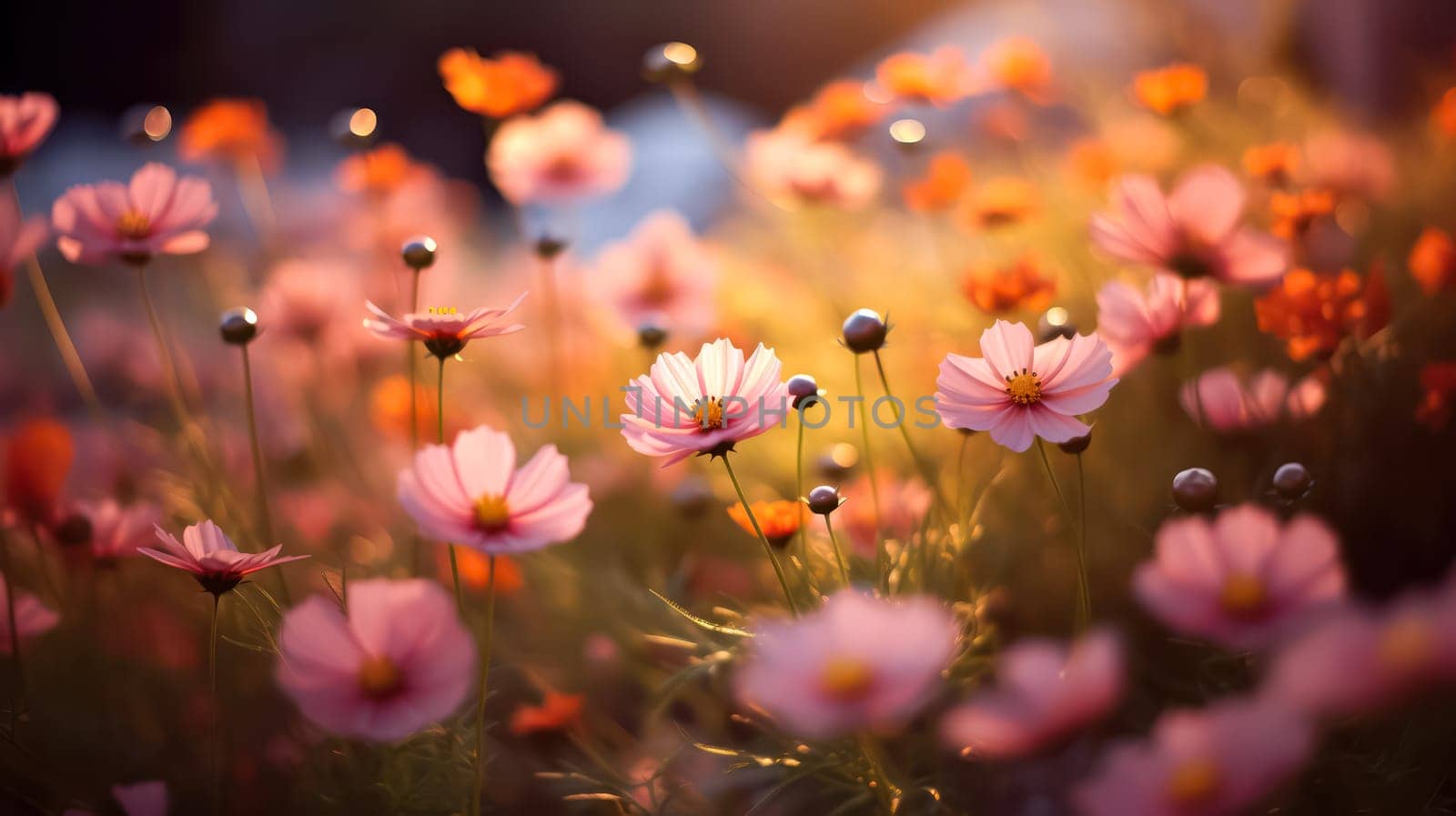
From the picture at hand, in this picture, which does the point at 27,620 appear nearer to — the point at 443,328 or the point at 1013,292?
the point at 443,328

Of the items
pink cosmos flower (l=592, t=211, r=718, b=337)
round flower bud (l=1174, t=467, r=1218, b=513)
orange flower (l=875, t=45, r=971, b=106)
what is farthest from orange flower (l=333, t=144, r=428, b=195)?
round flower bud (l=1174, t=467, r=1218, b=513)

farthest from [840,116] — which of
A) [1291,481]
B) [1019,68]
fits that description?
[1291,481]

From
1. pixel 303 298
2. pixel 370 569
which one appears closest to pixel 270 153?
pixel 303 298

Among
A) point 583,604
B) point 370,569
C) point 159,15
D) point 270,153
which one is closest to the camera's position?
point 370,569

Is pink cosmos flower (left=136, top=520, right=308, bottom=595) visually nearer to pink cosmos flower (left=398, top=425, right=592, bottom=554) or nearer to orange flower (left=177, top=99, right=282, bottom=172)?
pink cosmos flower (left=398, top=425, right=592, bottom=554)

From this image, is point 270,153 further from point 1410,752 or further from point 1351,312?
point 1410,752

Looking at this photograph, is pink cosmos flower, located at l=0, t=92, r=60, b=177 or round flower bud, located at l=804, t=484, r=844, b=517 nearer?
round flower bud, located at l=804, t=484, r=844, b=517
